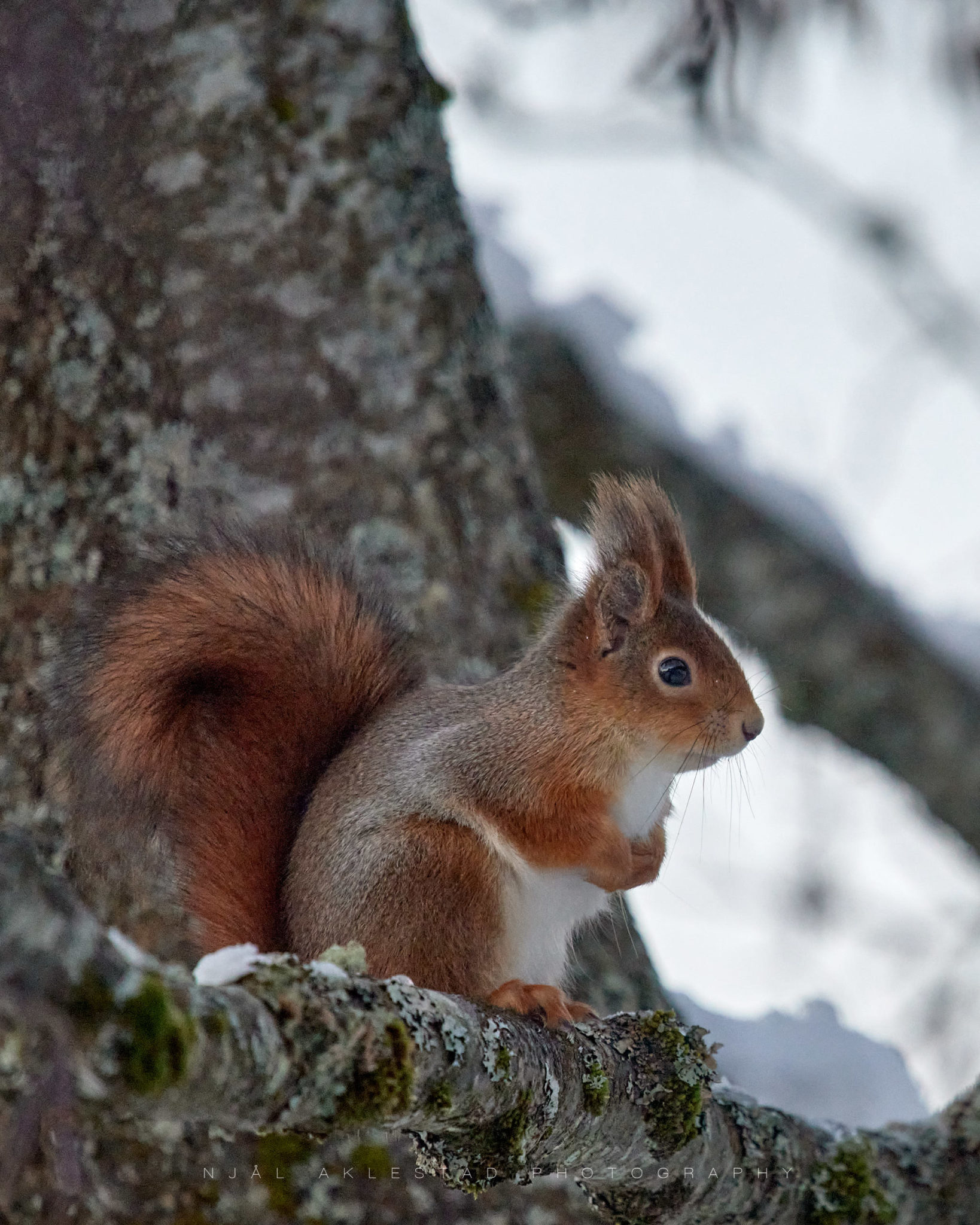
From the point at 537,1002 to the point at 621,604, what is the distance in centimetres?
54

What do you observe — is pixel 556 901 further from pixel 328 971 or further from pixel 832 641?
pixel 832 641

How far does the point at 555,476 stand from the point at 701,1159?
62.7 inches

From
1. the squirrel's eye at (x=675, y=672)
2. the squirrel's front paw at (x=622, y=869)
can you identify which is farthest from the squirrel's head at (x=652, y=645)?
the squirrel's front paw at (x=622, y=869)

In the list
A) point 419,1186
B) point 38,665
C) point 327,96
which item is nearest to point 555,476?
Result: point 327,96

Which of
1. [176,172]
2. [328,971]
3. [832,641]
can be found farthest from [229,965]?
[832,641]

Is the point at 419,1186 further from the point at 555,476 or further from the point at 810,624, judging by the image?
the point at 555,476

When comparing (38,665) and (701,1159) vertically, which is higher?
(701,1159)

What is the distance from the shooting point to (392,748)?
1496mm

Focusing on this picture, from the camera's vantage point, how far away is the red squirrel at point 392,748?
1.36 metres

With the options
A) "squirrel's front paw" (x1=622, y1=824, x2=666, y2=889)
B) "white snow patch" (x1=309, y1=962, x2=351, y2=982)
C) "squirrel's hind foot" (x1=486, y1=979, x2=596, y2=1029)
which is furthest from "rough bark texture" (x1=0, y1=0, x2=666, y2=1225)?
"white snow patch" (x1=309, y1=962, x2=351, y2=982)

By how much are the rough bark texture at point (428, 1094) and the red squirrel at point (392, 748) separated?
0.43 ft

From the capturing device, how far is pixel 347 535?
72.1 inches

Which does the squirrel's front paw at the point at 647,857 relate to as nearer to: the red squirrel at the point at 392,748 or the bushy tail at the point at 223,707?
the red squirrel at the point at 392,748

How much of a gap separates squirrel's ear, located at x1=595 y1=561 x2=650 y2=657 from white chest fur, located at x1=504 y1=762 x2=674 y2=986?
162 millimetres
